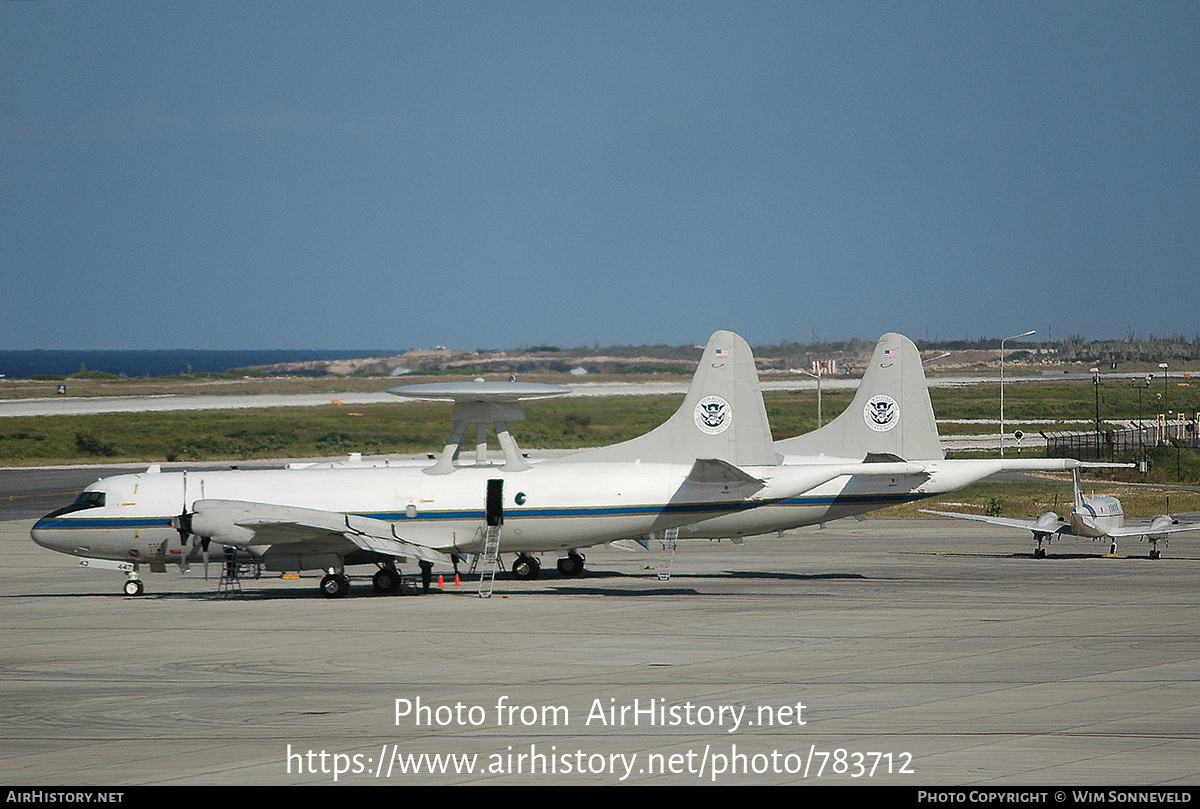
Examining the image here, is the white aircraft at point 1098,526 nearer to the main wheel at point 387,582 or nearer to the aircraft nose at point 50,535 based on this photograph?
the main wheel at point 387,582

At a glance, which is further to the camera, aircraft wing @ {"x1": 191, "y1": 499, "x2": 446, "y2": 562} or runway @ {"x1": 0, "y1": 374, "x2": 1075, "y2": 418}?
runway @ {"x1": 0, "y1": 374, "x2": 1075, "y2": 418}

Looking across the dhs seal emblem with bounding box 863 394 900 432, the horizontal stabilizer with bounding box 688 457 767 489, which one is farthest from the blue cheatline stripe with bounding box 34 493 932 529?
the dhs seal emblem with bounding box 863 394 900 432

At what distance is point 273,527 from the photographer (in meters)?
30.1

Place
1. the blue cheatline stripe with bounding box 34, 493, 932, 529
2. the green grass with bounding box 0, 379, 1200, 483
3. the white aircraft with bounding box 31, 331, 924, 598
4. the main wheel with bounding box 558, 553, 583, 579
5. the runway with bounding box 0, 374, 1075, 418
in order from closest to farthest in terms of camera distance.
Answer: the white aircraft with bounding box 31, 331, 924, 598 → the blue cheatline stripe with bounding box 34, 493, 932, 529 → the main wheel with bounding box 558, 553, 583, 579 → the green grass with bounding box 0, 379, 1200, 483 → the runway with bounding box 0, 374, 1075, 418

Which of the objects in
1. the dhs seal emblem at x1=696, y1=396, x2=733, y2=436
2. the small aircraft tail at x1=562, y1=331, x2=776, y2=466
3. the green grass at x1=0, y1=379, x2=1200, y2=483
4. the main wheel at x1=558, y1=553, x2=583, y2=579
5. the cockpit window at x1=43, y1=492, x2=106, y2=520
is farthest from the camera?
→ the green grass at x1=0, y1=379, x2=1200, y2=483

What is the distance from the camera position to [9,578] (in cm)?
3591

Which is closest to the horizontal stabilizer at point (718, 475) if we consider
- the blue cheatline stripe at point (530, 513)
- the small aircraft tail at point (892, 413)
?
the blue cheatline stripe at point (530, 513)

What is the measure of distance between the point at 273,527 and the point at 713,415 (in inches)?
473

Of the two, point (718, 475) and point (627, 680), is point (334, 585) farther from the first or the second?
point (627, 680)

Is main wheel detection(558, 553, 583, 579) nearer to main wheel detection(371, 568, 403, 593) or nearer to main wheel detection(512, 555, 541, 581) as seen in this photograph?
main wheel detection(512, 555, 541, 581)

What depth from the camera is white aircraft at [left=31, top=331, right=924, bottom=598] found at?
30.9m

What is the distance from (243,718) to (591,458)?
1691cm

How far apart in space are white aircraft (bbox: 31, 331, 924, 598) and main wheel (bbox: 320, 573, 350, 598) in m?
0.04
